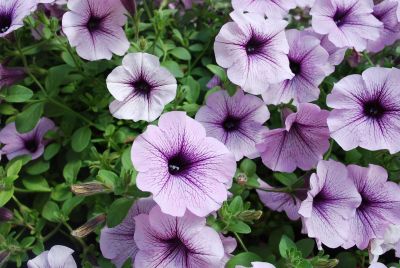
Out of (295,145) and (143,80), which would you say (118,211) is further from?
(295,145)

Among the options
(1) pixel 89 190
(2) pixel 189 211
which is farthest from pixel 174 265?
(1) pixel 89 190

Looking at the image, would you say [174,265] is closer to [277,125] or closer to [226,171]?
[226,171]

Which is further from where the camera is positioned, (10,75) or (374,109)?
(10,75)

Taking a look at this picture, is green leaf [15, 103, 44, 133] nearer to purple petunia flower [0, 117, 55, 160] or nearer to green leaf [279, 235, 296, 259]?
purple petunia flower [0, 117, 55, 160]

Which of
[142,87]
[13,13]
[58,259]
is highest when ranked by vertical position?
[13,13]

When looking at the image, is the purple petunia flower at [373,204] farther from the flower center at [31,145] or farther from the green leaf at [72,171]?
the flower center at [31,145]

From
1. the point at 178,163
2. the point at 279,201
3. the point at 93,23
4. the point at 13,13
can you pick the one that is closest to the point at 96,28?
the point at 93,23

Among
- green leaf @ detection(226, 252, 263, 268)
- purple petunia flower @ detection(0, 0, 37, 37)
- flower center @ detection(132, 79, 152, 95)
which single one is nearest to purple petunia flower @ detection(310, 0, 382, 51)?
flower center @ detection(132, 79, 152, 95)
